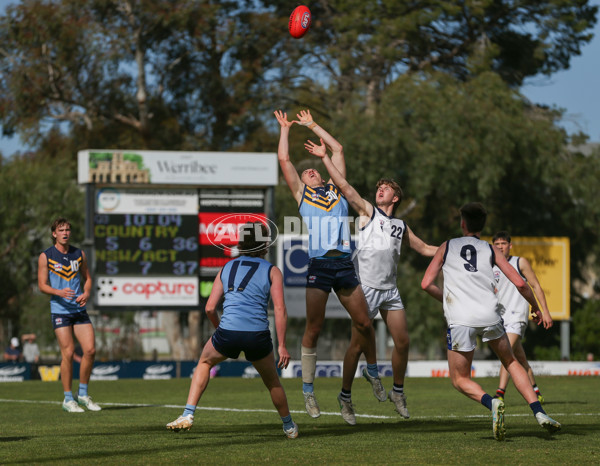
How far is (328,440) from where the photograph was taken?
9727mm

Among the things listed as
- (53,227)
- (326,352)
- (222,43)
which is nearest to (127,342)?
(326,352)

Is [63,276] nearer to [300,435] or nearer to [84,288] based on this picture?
[84,288]

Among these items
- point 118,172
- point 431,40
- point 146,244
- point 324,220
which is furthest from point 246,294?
point 431,40

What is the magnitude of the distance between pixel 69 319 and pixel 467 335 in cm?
640

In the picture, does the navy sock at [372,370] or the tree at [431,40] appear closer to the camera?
the navy sock at [372,370]

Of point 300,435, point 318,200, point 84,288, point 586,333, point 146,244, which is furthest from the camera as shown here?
point 586,333

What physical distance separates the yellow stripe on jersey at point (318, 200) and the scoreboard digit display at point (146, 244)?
16189 millimetres

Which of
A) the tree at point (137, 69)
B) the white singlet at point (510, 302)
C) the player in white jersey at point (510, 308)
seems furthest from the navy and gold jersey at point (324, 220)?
the tree at point (137, 69)

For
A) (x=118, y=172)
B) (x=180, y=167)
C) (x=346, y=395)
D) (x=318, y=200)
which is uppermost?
(x=180, y=167)

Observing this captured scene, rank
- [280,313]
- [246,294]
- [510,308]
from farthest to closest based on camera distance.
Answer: [510,308] → [246,294] → [280,313]

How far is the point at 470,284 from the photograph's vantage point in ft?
31.5

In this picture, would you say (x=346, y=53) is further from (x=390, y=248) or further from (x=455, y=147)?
(x=390, y=248)

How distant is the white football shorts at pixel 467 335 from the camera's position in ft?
31.3

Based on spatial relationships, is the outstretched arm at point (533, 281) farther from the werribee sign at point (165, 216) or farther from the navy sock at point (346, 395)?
the werribee sign at point (165, 216)
